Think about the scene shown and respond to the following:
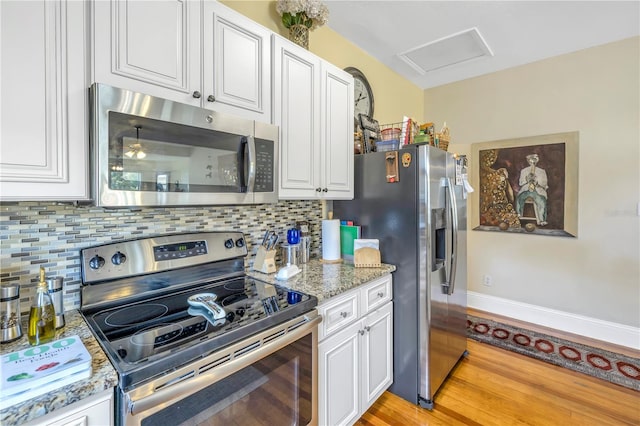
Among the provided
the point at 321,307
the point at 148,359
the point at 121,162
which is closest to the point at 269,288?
the point at 321,307

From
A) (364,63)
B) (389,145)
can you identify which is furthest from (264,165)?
(364,63)

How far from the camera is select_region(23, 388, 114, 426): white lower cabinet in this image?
0.67m

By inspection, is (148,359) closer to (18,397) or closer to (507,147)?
(18,397)

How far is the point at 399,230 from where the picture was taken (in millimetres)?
1938

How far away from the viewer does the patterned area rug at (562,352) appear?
7.35ft

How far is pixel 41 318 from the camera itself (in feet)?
2.95

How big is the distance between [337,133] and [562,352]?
264 centimetres

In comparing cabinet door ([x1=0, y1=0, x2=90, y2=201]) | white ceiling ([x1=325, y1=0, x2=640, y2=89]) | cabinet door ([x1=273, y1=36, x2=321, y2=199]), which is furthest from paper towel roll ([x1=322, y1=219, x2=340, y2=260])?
white ceiling ([x1=325, y1=0, x2=640, y2=89])

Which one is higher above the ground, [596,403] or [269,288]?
[269,288]

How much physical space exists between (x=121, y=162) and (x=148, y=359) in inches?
24.8

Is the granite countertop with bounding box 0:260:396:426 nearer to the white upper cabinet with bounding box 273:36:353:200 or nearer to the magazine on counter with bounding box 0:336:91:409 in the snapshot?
the magazine on counter with bounding box 0:336:91:409

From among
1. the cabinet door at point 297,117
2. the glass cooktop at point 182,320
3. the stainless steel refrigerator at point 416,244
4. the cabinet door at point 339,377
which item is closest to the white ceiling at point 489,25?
the cabinet door at point 297,117

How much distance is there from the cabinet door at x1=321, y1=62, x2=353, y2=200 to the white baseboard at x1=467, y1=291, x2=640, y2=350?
241 cm

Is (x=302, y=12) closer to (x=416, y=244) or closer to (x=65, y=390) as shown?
(x=416, y=244)
